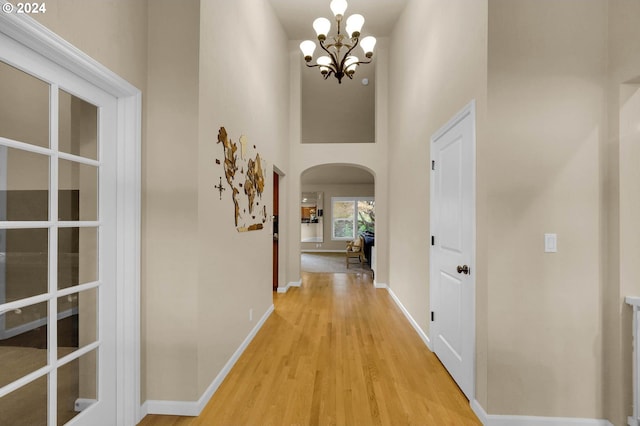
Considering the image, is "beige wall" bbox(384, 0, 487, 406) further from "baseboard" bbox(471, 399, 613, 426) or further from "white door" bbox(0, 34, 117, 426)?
"white door" bbox(0, 34, 117, 426)

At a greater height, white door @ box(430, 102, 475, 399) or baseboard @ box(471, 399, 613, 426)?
white door @ box(430, 102, 475, 399)

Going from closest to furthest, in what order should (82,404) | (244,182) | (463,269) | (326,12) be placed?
(82,404) < (463,269) < (244,182) < (326,12)

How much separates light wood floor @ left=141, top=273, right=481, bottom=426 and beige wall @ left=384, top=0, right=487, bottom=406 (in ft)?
1.15

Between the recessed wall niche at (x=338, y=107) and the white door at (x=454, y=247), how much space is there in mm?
5467

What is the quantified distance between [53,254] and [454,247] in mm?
2549

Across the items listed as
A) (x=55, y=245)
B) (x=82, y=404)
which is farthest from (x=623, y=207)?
(x=82, y=404)

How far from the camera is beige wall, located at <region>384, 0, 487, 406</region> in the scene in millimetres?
1974

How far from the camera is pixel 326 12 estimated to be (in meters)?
4.62

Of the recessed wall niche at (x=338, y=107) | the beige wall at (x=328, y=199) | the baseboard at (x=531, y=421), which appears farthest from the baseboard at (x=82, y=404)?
the beige wall at (x=328, y=199)

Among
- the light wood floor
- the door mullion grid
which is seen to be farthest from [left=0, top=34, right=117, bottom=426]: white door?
the light wood floor

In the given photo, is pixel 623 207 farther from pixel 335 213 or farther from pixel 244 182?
pixel 335 213

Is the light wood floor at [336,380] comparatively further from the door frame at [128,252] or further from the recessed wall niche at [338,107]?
the recessed wall niche at [338,107]

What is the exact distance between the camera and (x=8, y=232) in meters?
1.26

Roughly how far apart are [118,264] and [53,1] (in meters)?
1.34
